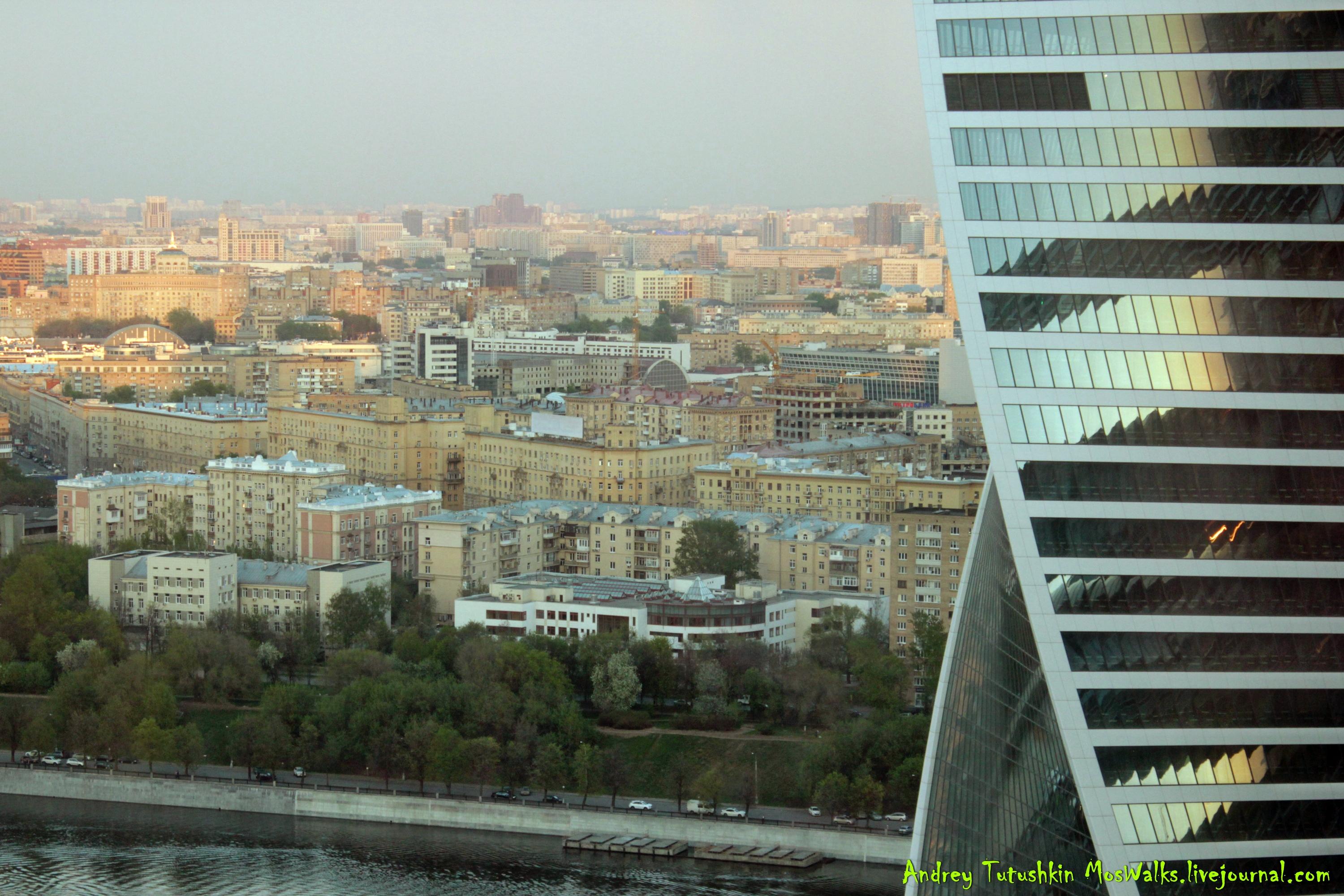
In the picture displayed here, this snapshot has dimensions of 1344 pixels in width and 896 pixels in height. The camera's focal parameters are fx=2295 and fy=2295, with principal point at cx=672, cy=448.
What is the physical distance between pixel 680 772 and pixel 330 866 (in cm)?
367

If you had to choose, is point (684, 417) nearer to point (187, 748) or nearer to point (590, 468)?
point (590, 468)

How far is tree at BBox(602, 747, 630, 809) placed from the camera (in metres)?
22.1

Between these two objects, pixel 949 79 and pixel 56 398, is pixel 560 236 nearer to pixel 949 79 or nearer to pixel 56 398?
pixel 56 398

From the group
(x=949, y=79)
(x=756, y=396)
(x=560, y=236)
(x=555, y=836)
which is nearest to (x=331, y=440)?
(x=756, y=396)

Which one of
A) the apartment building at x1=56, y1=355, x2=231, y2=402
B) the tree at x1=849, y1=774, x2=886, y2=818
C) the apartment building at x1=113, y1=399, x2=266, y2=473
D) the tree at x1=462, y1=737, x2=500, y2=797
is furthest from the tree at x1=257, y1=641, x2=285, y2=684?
the apartment building at x1=56, y1=355, x2=231, y2=402

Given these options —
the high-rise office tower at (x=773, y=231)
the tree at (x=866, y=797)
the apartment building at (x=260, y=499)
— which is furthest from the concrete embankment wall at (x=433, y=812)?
the high-rise office tower at (x=773, y=231)

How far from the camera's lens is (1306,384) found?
12.5 meters

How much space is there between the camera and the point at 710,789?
854 inches

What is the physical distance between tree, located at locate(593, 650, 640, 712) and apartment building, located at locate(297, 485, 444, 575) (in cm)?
737

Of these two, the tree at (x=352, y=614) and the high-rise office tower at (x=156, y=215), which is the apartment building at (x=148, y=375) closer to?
the tree at (x=352, y=614)

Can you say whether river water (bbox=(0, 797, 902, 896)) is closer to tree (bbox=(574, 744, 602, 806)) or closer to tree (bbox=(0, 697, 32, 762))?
tree (bbox=(574, 744, 602, 806))

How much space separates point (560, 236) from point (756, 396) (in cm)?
8998

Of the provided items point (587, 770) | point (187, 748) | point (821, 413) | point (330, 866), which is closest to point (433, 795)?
point (587, 770)

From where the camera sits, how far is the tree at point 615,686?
24156mm
